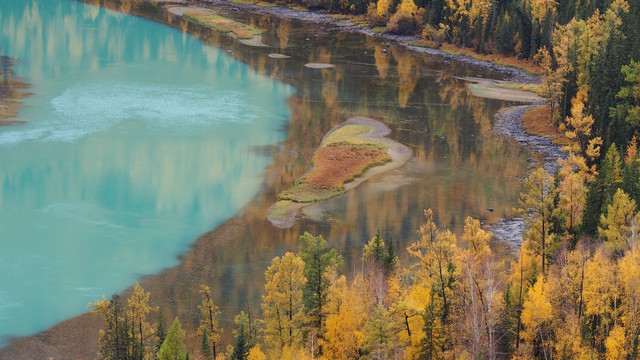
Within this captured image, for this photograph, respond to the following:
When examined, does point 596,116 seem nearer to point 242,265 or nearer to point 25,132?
point 242,265

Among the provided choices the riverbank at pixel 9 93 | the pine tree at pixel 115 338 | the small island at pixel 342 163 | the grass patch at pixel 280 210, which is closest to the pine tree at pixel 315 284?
the pine tree at pixel 115 338

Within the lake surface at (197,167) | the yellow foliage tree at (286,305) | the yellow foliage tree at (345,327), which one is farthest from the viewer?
the lake surface at (197,167)

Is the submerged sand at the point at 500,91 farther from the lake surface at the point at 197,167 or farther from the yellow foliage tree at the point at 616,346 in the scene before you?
the yellow foliage tree at the point at 616,346

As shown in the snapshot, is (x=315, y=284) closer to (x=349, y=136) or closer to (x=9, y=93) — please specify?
(x=349, y=136)

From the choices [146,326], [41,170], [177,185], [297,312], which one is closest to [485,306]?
[297,312]

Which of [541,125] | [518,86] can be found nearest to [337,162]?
[541,125]

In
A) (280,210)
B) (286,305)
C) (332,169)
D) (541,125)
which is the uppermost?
(541,125)

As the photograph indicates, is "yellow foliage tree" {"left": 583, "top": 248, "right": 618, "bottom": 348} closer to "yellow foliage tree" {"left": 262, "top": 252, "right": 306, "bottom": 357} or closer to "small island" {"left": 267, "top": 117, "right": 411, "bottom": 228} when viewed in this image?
"yellow foliage tree" {"left": 262, "top": 252, "right": 306, "bottom": 357}
